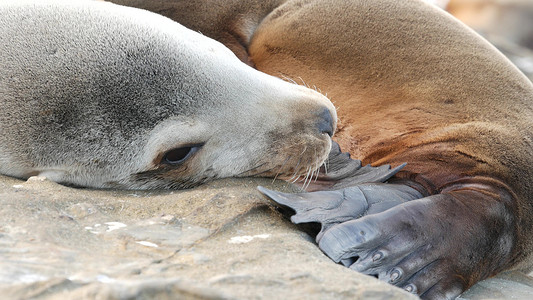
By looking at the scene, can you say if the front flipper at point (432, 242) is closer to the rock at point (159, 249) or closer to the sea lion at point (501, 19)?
the rock at point (159, 249)

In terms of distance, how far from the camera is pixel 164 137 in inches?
102

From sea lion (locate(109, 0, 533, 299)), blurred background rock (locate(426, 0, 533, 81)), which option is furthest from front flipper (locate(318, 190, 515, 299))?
blurred background rock (locate(426, 0, 533, 81))

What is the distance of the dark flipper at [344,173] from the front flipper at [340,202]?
0.08 meters

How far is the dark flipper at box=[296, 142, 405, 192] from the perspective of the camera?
2.86 m

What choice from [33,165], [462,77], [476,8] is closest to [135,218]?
[33,165]

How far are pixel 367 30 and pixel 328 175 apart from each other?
1.24 m

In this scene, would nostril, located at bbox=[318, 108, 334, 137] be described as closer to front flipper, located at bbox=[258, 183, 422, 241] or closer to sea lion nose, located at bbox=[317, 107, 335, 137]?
sea lion nose, located at bbox=[317, 107, 335, 137]

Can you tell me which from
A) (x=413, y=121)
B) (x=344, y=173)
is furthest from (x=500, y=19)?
(x=344, y=173)

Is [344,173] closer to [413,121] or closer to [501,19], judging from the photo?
[413,121]

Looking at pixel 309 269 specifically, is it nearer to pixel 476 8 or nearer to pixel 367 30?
pixel 367 30

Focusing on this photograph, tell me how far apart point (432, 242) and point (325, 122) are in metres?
0.80

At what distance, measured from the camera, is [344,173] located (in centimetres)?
300

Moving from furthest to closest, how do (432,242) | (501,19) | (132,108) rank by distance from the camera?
(501,19), (132,108), (432,242)

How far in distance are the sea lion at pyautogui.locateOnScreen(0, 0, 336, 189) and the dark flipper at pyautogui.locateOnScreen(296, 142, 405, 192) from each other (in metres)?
0.20
